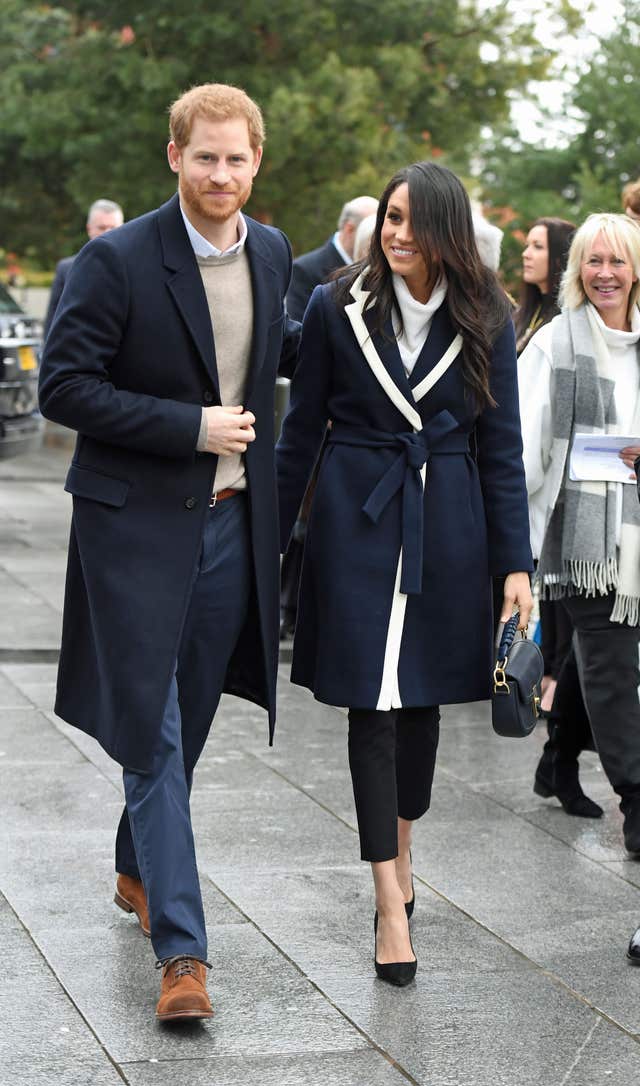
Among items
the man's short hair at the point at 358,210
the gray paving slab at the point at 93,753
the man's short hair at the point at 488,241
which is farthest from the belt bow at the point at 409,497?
the man's short hair at the point at 358,210

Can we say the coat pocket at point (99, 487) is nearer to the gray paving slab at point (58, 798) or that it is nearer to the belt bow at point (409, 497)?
the belt bow at point (409, 497)

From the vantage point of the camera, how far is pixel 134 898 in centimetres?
449

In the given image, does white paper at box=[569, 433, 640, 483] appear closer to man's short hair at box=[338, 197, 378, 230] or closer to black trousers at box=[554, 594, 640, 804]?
black trousers at box=[554, 594, 640, 804]

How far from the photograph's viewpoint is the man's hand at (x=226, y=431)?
158 inches

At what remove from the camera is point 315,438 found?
177 inches

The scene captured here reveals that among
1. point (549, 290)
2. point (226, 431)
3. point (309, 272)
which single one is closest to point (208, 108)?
point (226, 431)

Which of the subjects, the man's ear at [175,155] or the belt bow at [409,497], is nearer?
the man's ear at [175,155]

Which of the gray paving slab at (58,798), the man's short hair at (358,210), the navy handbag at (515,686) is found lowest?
the gray paving slab at (58,798)

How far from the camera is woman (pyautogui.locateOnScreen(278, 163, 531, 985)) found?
430cm

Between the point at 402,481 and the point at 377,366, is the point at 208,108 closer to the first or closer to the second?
the point at 377,366

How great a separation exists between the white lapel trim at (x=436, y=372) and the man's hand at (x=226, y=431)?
48cm

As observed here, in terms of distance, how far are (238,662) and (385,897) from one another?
2.16 ft

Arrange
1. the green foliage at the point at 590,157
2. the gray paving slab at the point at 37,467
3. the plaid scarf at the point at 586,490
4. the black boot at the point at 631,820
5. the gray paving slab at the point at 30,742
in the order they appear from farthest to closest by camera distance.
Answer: the green foliage at the point at 590,157 → the gray paving slab at the point at 37,467 → the gray paving slab at the point at 30,742 → the plaid scarf at the point at 586,490 → the black boot at the point at 631,820

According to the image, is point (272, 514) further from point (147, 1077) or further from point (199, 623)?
point (147, 1077)
